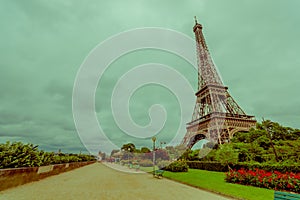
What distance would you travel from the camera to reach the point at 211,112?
35.0m

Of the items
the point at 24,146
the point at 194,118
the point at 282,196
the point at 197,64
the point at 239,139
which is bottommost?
the point at 282,196

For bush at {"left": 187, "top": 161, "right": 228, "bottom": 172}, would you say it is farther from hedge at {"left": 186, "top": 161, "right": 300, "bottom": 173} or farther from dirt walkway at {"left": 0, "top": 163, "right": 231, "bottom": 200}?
dirt walkway at {"left": 0, "top": 163, "right": 231, "bottom": 200}

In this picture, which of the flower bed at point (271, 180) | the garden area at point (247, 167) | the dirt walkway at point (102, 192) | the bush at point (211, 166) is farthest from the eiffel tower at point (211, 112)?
the dirt walkway at point (102, 192)

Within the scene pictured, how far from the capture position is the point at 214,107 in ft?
119

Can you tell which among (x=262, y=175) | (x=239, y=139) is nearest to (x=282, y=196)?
(x=262, y=175)

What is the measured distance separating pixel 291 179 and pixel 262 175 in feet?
4.64

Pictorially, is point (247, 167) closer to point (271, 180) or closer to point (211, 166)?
point (271, 180)

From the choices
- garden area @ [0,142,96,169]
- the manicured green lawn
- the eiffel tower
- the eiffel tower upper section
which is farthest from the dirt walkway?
the eiffel tower upper section

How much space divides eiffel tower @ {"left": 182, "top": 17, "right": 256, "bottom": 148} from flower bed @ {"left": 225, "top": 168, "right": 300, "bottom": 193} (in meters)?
20.9

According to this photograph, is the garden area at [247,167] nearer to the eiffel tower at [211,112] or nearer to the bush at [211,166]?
the bush at [211,166]

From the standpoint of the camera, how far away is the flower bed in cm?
856

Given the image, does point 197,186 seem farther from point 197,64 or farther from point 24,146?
point 197,64

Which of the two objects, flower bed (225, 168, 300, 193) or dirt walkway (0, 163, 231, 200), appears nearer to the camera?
dirt walkway (0, 163, 231, 200)

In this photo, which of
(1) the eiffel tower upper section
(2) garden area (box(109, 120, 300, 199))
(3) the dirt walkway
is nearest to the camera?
(3) the dirt walkway
